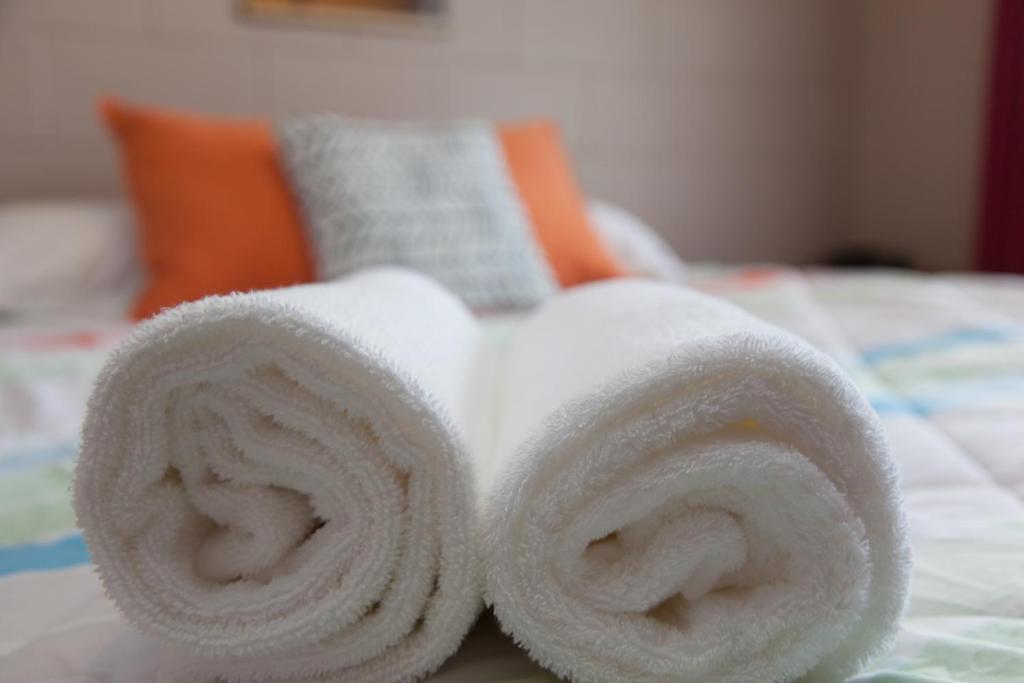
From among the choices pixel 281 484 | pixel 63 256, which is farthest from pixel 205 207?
pixel 281 484

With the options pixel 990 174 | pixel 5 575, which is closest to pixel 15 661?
pixel 5 575

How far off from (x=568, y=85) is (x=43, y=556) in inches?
83.1

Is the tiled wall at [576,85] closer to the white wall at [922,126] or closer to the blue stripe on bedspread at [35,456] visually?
the white wall at [922,126]

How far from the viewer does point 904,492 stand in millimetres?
704

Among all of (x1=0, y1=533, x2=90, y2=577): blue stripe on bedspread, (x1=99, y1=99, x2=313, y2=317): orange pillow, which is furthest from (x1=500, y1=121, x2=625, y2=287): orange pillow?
(x1=0, y1=533, x2=90, y2=577): blue stripe on bedspread

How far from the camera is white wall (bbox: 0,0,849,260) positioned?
1.95 meters

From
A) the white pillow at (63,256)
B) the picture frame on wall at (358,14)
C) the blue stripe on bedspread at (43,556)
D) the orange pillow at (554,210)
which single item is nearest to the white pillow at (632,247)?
the orange pillow at (554,210)

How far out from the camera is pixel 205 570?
0.47 metres

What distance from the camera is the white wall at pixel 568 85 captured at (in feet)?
6.39

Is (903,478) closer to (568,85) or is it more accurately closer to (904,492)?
(904,492)

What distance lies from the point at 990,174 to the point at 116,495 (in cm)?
250

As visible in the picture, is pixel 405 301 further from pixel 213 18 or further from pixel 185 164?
pixel 213 18

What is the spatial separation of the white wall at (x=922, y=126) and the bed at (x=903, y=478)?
113 cm

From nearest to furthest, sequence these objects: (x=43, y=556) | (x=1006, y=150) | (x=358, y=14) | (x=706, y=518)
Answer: (x=706, y=518) → (x=43, y=556) → (x=358, y=14) → (x=1006, y=150)
